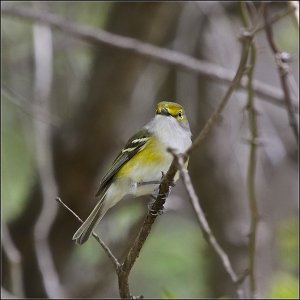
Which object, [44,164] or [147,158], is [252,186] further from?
[44,164]

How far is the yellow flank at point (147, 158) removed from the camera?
316 centimetres

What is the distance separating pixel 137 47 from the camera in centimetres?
490

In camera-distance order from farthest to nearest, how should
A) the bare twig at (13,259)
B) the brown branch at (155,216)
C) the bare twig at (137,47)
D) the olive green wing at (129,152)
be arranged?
the bare twig at (137,47) < the bare twig at (13,259) < the olive green wing at (129,152) < the brown branch at (155,216)

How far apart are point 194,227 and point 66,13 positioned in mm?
1982

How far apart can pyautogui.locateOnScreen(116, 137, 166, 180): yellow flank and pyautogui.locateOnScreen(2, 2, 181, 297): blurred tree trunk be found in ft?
6.87

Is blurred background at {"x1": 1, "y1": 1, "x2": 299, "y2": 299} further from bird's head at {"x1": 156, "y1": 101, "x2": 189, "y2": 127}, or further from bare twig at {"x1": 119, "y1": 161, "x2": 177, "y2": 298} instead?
bare twig at {"x1": 119, "y1": 161, "x2": 177, "y2": 298}

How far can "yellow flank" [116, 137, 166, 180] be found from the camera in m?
3.16

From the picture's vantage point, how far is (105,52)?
557 centimetres

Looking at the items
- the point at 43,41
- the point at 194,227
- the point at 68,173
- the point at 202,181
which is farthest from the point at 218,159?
the point at 43,41

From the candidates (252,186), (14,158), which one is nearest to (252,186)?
(252,186)

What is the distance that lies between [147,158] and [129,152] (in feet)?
0.54

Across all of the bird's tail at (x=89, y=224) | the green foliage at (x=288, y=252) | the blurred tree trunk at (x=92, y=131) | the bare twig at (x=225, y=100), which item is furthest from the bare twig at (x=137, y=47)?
the bare twig at (x=225, y=100)

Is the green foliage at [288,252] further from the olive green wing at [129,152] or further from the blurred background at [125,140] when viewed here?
the olive green wing at [129,152]

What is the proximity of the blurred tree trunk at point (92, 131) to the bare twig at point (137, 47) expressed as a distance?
1.50ft
